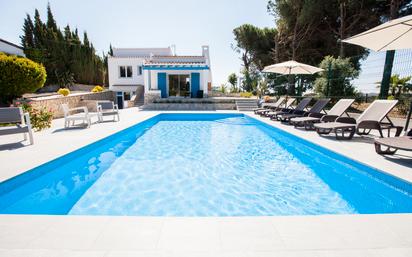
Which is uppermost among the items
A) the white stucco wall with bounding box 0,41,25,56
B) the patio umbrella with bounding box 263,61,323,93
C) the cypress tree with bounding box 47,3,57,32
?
the cypress tree with bounding box 47,3,57,32

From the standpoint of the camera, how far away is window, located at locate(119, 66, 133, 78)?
25969 mm

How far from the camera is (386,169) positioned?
13.9ft

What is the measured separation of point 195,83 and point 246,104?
6.24m

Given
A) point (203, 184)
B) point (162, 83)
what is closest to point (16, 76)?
→ point (203, 184)

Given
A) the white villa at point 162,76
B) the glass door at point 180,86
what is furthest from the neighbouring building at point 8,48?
the glass door at point 180,86

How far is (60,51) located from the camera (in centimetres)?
3177

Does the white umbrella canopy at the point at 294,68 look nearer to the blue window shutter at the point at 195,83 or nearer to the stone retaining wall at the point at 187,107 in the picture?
the stone retaining wall at the point at 187,107

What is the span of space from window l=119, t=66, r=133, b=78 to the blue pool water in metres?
20.7

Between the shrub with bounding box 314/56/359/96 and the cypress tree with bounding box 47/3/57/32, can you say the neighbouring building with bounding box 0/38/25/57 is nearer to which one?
the cypress tree with bounding box 47/3/57/32

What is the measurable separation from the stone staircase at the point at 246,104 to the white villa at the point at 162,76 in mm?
4310

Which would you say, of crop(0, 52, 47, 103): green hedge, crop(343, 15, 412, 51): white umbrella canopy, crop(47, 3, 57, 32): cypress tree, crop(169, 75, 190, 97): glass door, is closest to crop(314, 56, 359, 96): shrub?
crop(343, 15, 412, 51): white umbrella canopy
